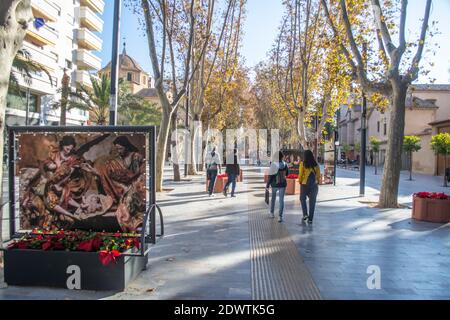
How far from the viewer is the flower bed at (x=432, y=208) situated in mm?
9617

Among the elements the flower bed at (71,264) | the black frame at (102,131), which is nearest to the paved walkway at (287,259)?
the flower bed at (71,264)

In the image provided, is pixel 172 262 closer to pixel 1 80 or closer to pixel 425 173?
pixel 1 80

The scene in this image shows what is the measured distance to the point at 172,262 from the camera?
19.0ft

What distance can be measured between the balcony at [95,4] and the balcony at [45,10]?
700cm

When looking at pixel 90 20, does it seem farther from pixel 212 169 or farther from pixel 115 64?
pixel 115 64

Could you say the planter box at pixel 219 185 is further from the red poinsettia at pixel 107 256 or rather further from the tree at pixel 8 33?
the red poinsettia at pixel 107 256

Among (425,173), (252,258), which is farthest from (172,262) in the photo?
(425,173)

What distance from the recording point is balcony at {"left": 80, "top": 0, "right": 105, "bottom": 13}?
39.0m

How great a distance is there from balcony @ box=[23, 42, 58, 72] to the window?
2.36 m

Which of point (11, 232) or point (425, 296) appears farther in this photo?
point (11, 232)

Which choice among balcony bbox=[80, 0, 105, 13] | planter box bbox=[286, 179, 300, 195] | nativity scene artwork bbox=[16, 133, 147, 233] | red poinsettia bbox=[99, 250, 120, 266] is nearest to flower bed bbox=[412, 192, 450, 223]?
planter box bbox=[286, 179, 300, 195]

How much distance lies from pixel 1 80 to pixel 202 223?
512cm

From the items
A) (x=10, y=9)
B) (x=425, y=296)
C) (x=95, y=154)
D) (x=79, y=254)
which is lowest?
(x=425, y=296)
